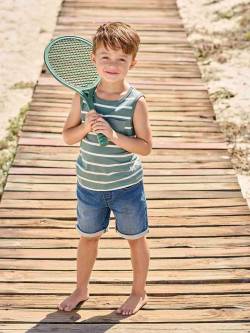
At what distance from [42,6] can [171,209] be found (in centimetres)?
875

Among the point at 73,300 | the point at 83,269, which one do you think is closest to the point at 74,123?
the point at 83,269

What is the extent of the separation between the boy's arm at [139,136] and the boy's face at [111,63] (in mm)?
218

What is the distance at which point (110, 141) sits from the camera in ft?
13.6

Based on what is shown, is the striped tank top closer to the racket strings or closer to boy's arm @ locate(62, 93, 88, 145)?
boy's arm @ locate(62, 93, 88, 145)

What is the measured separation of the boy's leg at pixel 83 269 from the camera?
4.57 meters

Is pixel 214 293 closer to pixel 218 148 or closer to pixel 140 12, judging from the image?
pixel 218 148

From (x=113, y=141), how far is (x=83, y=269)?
1.05 meters

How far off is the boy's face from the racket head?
0.25m

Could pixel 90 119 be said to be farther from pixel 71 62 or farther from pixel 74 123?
pixel 71 62

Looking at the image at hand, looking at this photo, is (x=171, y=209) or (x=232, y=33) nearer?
(x=171, y=209)

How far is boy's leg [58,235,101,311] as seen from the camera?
4.57 m

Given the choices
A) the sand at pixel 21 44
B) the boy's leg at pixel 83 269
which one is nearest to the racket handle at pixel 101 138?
the boy's leg at pixel 83 269

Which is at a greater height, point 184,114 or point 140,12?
point 184,114

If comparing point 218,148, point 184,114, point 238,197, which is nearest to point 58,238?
point 238,197
